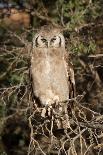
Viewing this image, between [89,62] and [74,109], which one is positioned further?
[89,62]

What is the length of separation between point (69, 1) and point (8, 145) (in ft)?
12.1

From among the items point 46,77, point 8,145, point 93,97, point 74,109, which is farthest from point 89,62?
point 8,145

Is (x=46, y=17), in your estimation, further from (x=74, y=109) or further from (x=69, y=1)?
(x=74, y=109)

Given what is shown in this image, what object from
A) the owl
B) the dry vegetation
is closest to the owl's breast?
the owl

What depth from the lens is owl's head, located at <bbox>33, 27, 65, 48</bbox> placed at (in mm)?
5856

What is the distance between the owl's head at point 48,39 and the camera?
5.86 metres

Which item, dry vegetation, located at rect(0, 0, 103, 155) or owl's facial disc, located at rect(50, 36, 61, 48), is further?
dry vegetation, located at rect(0, 0, 103, 155)

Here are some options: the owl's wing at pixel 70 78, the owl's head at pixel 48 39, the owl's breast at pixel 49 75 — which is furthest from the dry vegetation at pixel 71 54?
the owl's head at pixel 48 39

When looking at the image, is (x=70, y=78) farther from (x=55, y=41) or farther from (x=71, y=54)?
(x=71, y=54)

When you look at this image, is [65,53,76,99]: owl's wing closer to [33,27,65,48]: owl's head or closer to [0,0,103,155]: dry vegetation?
[33,27,65,48]: owl's head

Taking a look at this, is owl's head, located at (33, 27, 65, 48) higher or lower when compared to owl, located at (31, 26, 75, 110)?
higher

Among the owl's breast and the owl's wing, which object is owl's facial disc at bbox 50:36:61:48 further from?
the owl's wing

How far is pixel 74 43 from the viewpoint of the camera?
6.71 m

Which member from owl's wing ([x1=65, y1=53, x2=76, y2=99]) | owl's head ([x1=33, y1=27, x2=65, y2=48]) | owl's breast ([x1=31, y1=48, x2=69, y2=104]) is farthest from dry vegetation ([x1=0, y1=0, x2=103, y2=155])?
owl's head ([x1=33, y1=27, x2=65, y2=48])
